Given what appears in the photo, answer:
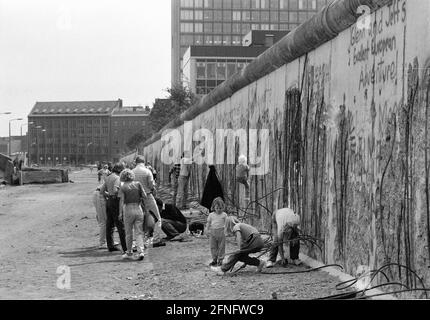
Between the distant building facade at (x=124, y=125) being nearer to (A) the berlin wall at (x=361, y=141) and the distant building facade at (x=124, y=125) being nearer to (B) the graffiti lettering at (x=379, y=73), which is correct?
(A) the berlin wall at (x=361, y=141)

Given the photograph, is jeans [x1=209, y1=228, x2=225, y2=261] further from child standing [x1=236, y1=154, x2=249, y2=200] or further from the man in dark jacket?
child standing [x1=236, y1=154, x2=249, y2=200]

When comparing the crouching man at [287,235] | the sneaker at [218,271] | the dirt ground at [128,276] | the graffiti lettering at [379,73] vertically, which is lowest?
the dirt ground at [128,276]

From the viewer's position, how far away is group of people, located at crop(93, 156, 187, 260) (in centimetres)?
1201

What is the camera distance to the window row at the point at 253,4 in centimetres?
12212

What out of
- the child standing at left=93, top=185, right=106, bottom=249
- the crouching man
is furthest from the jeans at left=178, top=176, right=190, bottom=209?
the crouching man

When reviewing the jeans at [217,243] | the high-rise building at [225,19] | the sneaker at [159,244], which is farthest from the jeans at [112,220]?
the high-rise building at [225,19]

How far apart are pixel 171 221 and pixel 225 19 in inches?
4396

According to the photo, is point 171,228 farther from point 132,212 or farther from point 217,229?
point 217,229

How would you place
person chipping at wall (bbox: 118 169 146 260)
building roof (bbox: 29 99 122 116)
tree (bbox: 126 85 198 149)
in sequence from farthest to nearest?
building roof (bbox: 29 99 122 116) < tree (bbox: 126 85 198 149) < person chipping at wall (bbox: 118 169 146 260)

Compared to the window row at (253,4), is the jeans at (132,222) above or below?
below

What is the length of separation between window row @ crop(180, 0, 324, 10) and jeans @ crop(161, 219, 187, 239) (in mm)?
110472

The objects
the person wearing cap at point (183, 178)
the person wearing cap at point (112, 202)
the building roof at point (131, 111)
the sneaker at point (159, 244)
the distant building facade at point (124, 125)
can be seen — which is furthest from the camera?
the building roof at point (131, 111)
